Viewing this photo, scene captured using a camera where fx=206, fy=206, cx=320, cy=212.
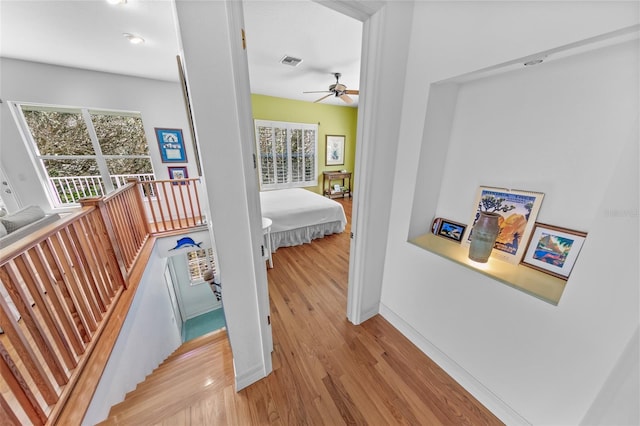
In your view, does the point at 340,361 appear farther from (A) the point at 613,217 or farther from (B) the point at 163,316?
(B) the point at 163,316

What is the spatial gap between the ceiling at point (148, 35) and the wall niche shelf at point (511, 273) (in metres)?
2.20

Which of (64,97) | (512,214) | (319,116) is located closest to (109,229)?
(64,97)

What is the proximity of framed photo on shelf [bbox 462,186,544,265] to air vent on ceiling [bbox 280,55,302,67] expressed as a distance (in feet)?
8.89

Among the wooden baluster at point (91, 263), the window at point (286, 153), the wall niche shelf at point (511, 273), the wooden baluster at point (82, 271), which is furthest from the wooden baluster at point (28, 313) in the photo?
the window at point (286, 153)

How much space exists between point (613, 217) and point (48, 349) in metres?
2.53

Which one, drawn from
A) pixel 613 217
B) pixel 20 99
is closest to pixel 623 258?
pixel 613 217

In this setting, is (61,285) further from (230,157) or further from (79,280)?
(230,157)

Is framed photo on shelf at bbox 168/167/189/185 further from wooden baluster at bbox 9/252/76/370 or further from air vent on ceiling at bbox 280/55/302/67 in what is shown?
wooden baluster at bbox 9/252/76/370

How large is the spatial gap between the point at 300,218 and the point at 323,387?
214 cm

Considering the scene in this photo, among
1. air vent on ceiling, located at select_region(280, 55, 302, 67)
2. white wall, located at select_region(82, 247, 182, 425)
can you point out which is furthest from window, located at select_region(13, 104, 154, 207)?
air vent on ceiling, located at select_region(280, 55, 302, 67)

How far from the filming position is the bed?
9.96 ft

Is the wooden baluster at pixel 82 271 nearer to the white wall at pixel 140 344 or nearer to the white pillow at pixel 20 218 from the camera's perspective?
the white wall at pixel 140 344

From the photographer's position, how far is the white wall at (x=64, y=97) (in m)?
2.77

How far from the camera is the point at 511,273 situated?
1133mm
